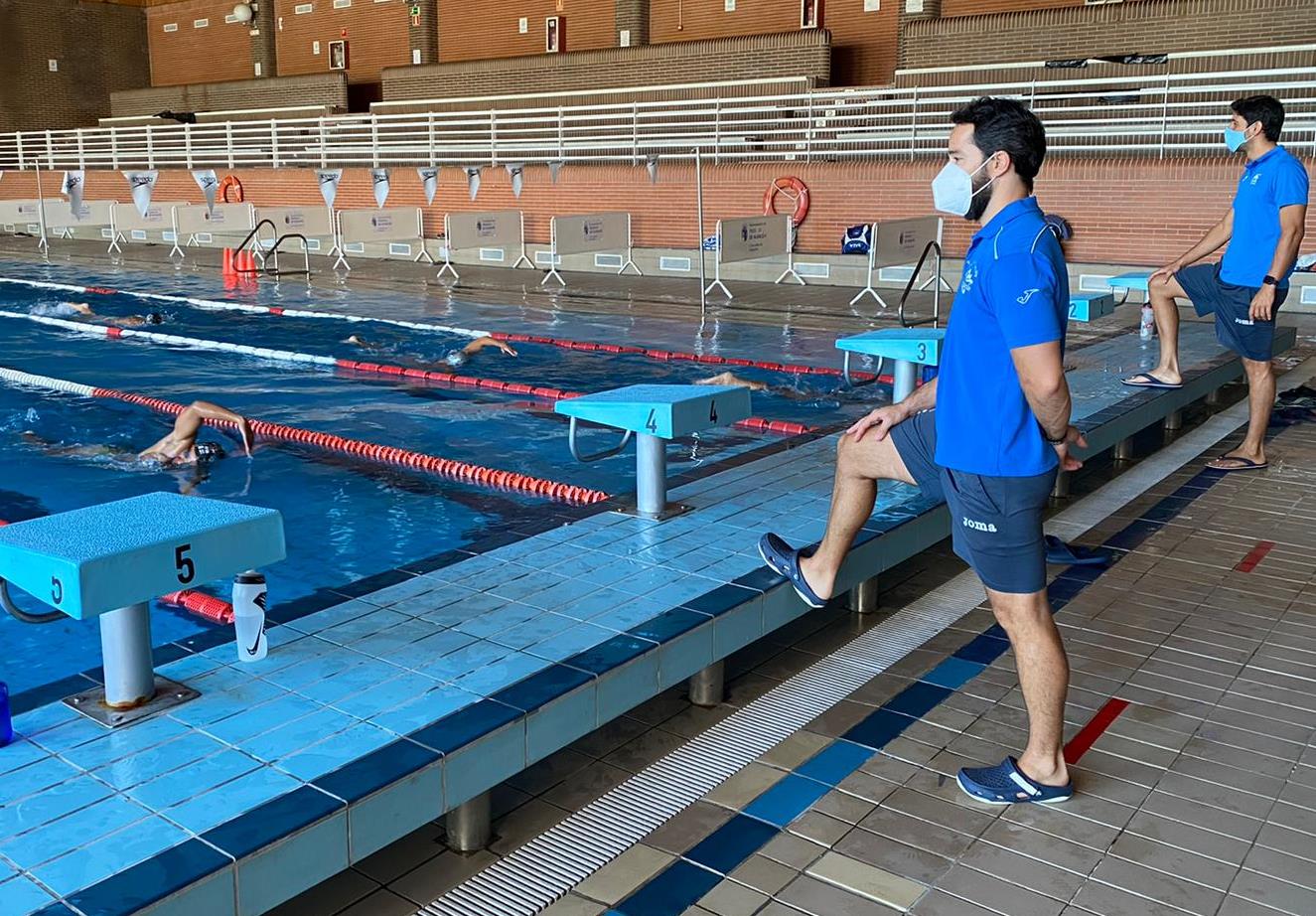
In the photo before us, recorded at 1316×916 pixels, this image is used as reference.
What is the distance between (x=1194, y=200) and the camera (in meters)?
12.1

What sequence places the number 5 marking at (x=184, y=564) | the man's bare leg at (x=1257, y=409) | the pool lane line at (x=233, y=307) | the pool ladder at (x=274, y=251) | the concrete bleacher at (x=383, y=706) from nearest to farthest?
1. the concrete bleacher at (x=383, y=706)
2. the number 5 marking at (x=184, y=564)
3. the man's bare leg at (x=1257, y=409)
4. the pool lane line at (x=233, y=307)
5. the pool ladder at (x=274, y=251)

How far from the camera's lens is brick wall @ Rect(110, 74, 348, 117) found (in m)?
25.2

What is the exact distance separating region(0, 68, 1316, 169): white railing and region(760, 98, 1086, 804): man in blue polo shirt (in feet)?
33.8

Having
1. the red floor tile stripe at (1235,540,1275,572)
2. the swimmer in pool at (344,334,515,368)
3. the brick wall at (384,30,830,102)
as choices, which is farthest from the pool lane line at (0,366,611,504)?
the brick wall at (384,30,830,102)

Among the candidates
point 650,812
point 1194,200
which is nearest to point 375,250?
point 1194,200

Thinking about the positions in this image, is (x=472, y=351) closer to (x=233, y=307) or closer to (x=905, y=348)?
(x=233, y=307)

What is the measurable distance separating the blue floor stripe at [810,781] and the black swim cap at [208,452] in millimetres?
4483

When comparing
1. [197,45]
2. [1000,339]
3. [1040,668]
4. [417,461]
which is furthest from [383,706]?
[197,45]

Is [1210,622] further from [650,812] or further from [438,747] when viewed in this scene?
[438,747]

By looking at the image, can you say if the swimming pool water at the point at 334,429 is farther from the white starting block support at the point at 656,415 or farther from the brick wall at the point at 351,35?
the brick wall at the point at 351,35

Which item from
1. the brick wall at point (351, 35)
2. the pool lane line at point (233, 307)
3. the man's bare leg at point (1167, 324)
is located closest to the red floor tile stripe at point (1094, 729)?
the man's bare leg at point (1167, 324)

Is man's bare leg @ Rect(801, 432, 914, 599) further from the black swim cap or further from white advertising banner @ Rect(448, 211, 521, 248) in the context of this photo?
white advertising banner @ Rect(448, 211, 521, 248)

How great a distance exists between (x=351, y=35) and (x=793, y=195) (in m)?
14.8

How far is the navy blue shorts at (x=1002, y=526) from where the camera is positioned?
271 centimetres
